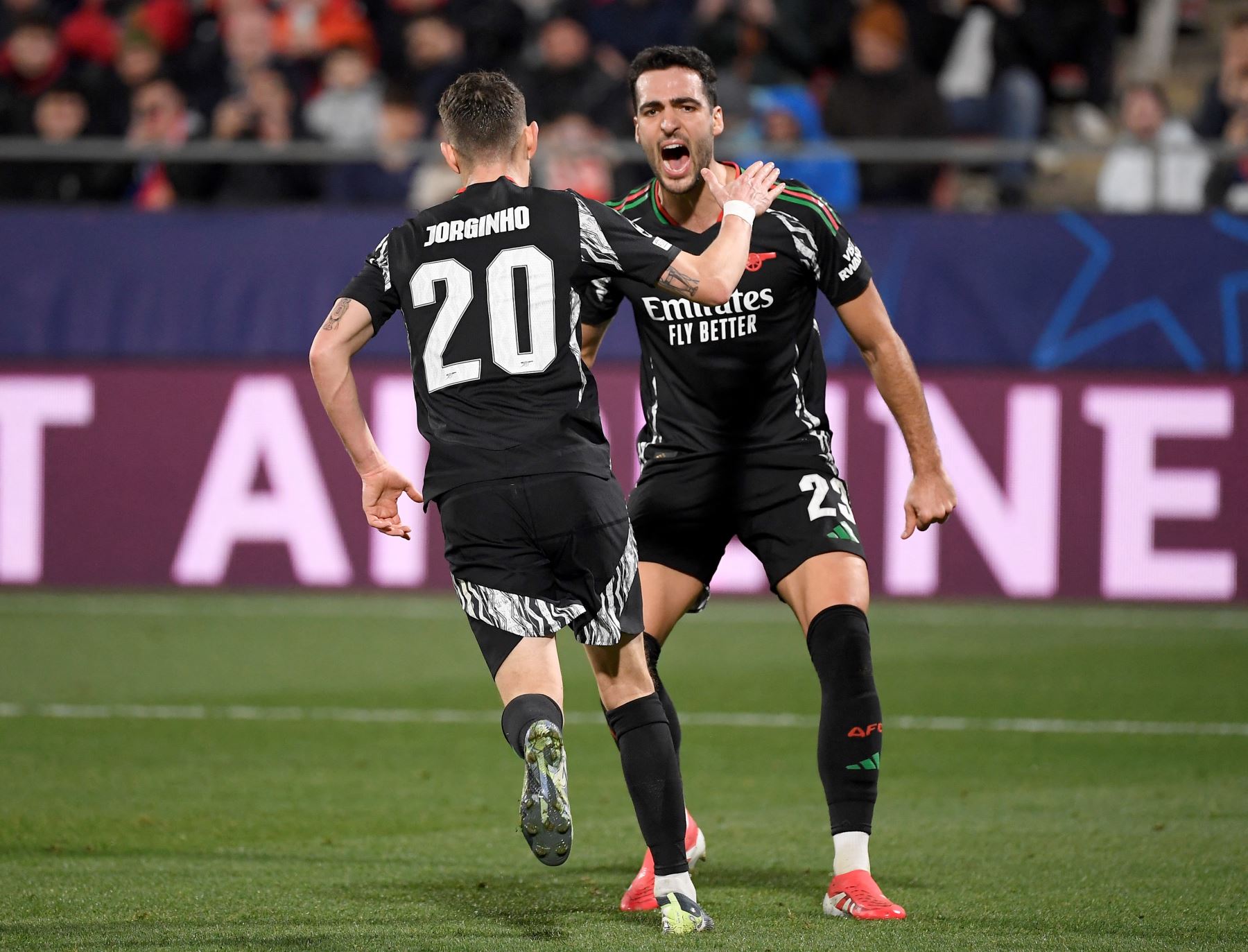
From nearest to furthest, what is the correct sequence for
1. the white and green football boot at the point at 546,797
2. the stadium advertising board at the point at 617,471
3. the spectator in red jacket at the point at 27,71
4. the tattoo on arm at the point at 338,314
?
the white and green football boot at the point at 546,797 → the tattoo on arm at the point at 338,314 → the stadium advertising board at the point at 617,471 → the spectator in red jacket at the point at 27,71

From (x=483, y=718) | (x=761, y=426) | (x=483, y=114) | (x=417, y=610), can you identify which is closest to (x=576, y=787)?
(x=483, y=718)

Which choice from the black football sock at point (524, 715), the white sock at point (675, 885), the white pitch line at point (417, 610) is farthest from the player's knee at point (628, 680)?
the white pitch line at point (417, 610)

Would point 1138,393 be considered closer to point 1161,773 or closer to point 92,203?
point 1161,773

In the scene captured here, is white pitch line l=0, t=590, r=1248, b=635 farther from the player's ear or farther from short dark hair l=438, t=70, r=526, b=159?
short dark hair l=438, t=70, r=526, b=159

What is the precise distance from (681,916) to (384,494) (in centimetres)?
126

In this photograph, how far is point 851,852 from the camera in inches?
189

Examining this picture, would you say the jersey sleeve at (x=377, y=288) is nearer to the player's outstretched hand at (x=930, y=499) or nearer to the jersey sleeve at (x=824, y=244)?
the jersey sleeve at (x=824, y=244)

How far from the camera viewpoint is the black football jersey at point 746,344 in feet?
17.0

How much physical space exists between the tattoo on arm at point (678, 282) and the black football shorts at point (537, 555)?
1.62 feet

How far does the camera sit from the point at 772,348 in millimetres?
5277

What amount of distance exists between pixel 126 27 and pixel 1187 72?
27.4ft

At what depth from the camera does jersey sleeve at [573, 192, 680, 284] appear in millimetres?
4395

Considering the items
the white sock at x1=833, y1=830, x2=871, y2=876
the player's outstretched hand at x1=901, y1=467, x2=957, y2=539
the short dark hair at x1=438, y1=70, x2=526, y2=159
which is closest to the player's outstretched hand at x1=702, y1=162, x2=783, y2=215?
the short dark hair at x1=438, y1=70, x2=526, y2=159

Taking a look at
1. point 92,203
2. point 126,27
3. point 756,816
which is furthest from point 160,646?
point 126,27
